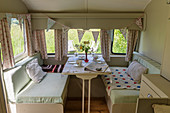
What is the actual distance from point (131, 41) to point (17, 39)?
2.77 m

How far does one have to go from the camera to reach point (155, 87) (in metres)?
1.54

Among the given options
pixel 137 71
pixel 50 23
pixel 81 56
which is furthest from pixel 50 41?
pixel 137 71

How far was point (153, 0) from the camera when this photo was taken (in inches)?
109

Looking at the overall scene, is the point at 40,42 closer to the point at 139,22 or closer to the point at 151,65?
the point at 139,22

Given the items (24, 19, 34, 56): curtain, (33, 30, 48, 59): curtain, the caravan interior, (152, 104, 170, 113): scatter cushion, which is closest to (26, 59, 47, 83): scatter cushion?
the caravan interior

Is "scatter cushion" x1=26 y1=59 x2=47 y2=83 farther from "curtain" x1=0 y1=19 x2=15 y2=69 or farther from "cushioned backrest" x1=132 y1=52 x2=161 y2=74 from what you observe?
"cushioned backrest" x1=132 y1=52 x2=161 y2=74

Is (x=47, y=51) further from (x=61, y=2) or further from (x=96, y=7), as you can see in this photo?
(x=96, y=7)

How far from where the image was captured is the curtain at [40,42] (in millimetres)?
3359

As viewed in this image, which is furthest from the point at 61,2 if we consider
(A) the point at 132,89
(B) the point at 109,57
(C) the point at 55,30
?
(A) the point at 132,89

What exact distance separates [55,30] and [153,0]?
7.73 feet

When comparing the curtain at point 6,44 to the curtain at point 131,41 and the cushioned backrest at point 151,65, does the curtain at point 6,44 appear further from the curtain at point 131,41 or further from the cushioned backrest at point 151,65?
the curtain at point 131,41

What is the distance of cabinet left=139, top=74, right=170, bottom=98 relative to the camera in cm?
144

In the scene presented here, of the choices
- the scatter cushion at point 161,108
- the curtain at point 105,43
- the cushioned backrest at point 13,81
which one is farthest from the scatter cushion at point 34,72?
the scatter cushion at point 161,108

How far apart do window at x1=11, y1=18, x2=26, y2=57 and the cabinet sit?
2531 millimetres
